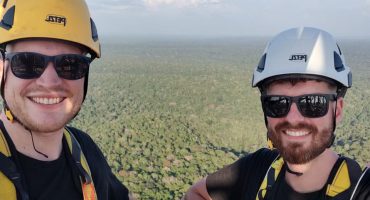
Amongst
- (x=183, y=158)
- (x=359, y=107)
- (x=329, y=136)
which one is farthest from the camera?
(x=359, y=107)

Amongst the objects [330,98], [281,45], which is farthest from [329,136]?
[281,45]

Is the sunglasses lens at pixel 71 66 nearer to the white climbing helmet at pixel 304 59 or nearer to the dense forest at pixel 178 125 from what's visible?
the white climbing helmet at pixel 304 59

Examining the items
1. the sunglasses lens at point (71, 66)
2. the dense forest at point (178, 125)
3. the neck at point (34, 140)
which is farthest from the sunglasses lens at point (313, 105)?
the dense forest at point (178, 125)

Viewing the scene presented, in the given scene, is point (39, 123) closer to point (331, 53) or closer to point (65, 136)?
point (65, 136)

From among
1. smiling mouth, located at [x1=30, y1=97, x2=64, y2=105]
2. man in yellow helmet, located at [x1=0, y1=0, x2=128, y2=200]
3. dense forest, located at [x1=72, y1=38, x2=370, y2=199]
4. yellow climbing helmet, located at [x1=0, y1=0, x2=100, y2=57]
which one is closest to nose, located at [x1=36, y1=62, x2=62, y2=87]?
man in yellow helmet, located at [x1=0, y1=0, x2=128, y2=200]

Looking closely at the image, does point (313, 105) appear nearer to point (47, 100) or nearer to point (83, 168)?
point (83, 168)
